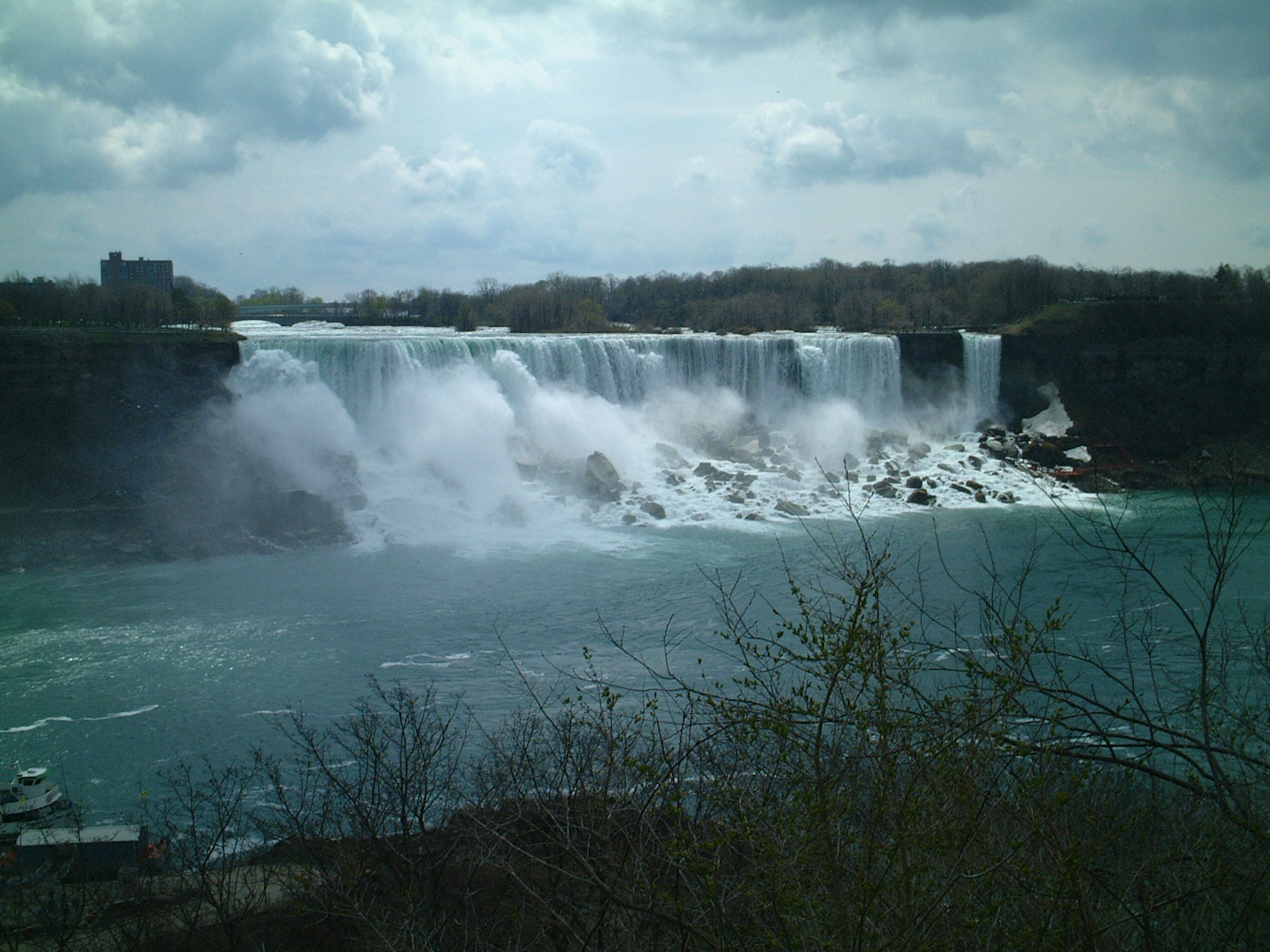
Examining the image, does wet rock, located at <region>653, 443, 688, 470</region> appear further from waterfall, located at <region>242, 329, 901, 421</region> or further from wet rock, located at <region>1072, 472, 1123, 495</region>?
wet rock, located at <region>1072, 472, 1123, 495</region>

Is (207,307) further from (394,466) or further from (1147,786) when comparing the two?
(1147,786)

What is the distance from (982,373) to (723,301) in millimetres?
15301

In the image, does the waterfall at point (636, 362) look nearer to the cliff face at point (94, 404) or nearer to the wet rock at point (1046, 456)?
the cliff face at point (94, 404)

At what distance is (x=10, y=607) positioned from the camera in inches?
577

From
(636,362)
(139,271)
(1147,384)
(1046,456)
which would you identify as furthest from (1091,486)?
(139,271)

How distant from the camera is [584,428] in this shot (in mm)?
25047

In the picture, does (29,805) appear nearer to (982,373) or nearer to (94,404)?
(94,404)

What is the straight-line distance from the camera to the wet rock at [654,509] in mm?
20688

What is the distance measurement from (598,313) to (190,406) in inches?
858

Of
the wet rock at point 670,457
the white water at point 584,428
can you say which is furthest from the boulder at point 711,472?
the wet rock at point 670,457

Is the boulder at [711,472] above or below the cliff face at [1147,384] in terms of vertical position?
below

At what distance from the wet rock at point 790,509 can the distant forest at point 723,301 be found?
17.1 metres

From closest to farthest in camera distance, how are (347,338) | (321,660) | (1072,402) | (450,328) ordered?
1. (321,660)
2. (347,338)
3. (1072,402)
4. (450,328)

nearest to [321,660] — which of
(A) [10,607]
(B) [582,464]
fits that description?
(A) [10,607]
